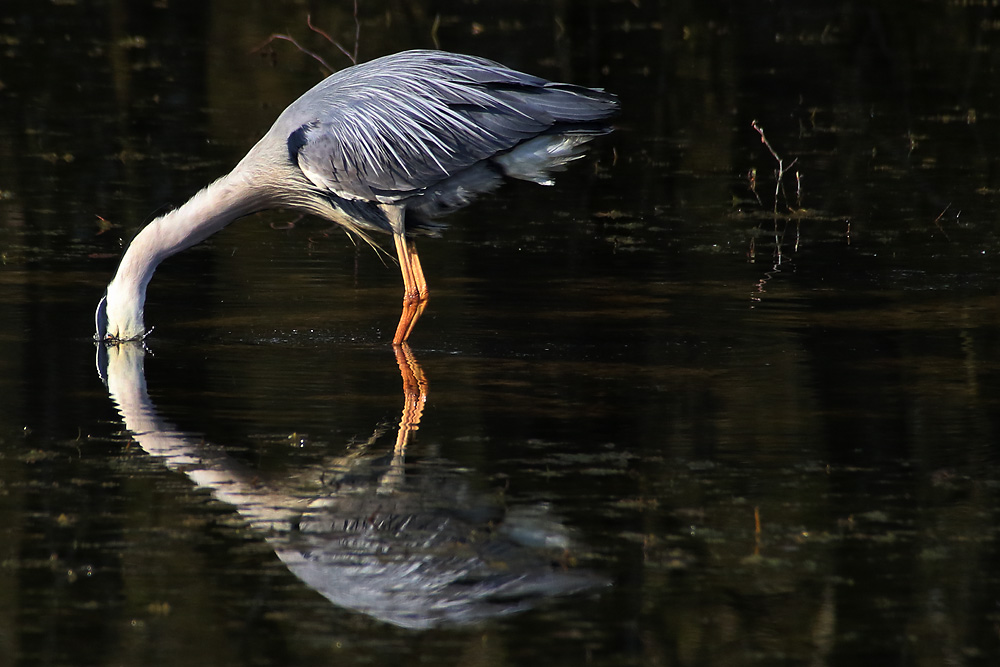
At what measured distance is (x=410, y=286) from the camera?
975 centimetres

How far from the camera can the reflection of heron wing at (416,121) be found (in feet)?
31.3

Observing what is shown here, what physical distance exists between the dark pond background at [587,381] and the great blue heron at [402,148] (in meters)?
0.60

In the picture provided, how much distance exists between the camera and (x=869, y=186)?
14.0 m

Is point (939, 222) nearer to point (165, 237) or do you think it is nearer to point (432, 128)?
point (432, 128)

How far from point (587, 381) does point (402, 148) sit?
1966mm

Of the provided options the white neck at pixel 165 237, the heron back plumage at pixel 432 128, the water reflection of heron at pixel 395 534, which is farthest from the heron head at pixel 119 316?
the water reflection of heron at pixel 395 534

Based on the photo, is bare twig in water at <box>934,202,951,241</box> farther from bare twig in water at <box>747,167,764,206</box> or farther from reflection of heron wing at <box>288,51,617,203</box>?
reflection of heron wing at <box>288,51,617,203</box>

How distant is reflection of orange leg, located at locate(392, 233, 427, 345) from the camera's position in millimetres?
9491

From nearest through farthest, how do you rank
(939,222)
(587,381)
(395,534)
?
(395,534) → (587,381) → (939,222)

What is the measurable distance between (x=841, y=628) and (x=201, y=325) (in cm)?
509

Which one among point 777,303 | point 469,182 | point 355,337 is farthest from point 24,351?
point 777,303

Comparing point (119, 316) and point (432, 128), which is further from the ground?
point (432, 128)

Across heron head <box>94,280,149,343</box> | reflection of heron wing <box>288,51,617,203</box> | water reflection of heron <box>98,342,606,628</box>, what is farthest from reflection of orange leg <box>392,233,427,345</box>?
water reflection of heron <box>98,342,606,628</box>

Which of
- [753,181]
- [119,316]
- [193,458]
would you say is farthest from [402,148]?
[753,181]
